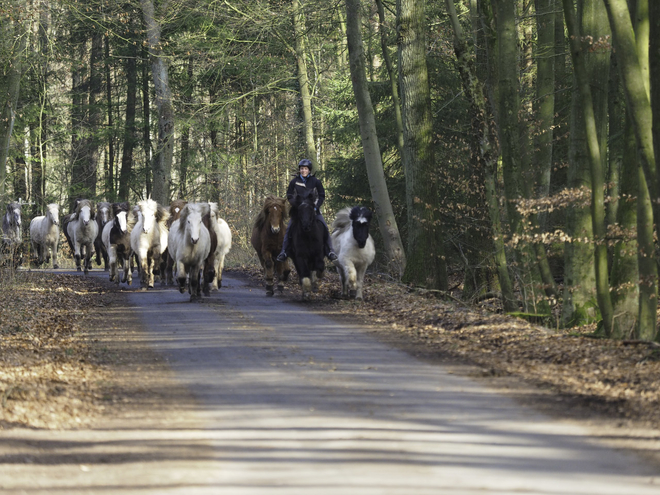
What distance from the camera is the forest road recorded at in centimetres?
555

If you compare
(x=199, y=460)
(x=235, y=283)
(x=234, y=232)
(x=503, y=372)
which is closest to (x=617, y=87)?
(x=503, y=372)

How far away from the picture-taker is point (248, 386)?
887cm

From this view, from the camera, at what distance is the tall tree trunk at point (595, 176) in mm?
12547

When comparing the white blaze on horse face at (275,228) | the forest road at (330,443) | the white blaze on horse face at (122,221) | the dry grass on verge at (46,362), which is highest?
the white blaze on horse face at (122,221)

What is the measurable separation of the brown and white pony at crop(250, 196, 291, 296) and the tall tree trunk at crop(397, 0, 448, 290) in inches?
120

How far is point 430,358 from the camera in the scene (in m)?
10.7

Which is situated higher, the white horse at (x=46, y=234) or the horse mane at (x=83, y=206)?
the horse mane at (x=83, y=206)

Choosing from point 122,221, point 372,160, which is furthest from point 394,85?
point 122,221

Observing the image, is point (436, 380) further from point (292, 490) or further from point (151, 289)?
point (151, 289)

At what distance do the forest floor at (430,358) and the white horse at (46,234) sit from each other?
1421 centimetres

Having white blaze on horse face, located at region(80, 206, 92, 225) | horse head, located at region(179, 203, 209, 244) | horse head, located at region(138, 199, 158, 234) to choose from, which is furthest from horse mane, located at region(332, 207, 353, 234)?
white blaze on horse face, located at region(80, 206, 92, 225)

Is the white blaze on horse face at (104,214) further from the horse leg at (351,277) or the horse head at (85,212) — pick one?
the horse leg at (351,277)

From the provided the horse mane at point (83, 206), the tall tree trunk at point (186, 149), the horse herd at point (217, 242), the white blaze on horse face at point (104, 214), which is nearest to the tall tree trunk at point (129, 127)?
the tall tree trunk at point (186, 149)

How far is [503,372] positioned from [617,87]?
32.4 ft
